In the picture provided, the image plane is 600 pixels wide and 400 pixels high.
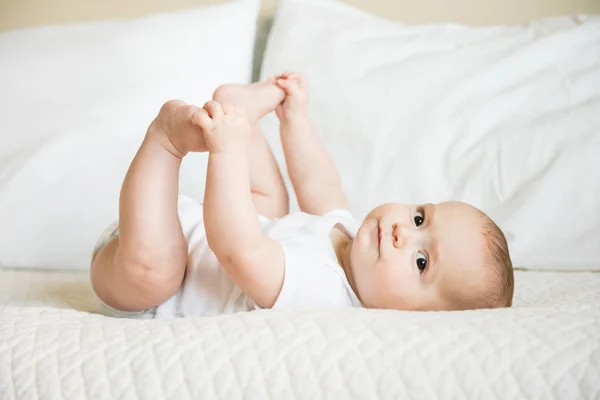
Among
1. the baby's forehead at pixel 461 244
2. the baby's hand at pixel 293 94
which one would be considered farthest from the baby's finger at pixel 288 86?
the baby's forehead at pixel 461 244

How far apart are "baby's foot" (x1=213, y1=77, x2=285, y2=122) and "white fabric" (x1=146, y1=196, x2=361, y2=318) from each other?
0.18 m

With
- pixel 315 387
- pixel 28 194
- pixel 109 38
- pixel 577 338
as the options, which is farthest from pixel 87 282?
pixel 577 338

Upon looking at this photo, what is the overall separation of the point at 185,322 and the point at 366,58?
0.92 m

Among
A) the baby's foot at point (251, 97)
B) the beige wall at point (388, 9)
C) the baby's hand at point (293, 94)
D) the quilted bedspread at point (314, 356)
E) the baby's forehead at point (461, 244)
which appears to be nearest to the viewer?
the quilted bedspread at point (314, 356)

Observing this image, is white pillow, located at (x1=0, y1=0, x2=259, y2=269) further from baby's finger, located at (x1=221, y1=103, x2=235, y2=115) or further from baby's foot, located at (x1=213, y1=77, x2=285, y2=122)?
baby's finger, located at (x1=221, y1=103, x2=235, y2=115)

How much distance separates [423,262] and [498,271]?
0.35ft

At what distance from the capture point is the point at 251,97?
3.55 feet

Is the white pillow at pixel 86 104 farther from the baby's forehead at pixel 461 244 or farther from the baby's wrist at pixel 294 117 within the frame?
the baby's forehead at pixel 461 244

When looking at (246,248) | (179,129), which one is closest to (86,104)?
(179,129)

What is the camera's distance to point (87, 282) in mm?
1214

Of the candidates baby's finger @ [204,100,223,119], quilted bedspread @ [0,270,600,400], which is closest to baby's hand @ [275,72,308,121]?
baby's finger @ [204,100,223,119]

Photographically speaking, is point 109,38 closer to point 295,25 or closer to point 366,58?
point 295,25

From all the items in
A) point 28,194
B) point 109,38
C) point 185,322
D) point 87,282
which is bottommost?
point 87,282

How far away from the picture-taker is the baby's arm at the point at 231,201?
0.86 meters
